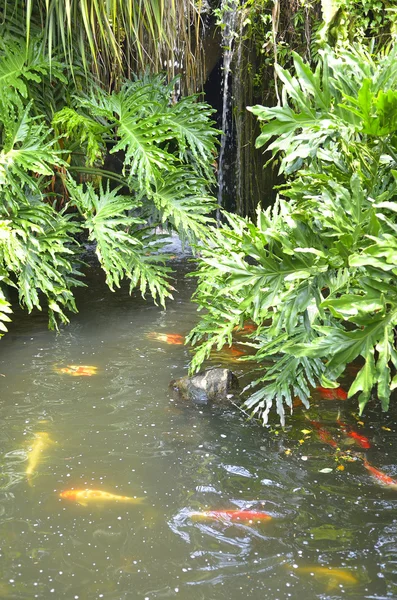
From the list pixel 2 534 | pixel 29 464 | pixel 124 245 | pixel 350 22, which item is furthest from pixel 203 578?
pixel 350 22

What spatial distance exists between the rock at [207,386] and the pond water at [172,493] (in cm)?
9

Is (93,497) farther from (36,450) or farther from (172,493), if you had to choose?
(36,450)

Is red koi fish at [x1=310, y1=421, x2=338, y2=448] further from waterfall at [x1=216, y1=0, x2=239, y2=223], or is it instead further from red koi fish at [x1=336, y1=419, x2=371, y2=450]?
waterfall at [x1=216, y1=0, x2=239, y2=223]

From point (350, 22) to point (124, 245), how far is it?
9.49ft

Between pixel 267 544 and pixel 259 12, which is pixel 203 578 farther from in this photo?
pixel 259 12

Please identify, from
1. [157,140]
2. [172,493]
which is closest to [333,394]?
[172,493]

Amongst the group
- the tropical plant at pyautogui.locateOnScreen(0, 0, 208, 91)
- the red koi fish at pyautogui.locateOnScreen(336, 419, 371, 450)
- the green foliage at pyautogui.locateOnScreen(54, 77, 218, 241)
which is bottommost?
the red koi fish at pyautogui.locateOnScreen(336, 419, 371, 450)

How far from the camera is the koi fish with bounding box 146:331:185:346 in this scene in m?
5.39

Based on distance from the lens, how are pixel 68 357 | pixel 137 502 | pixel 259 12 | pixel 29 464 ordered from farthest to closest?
pixel 259 12, pixel 68 357, pixel 29 464, pixel 137 502

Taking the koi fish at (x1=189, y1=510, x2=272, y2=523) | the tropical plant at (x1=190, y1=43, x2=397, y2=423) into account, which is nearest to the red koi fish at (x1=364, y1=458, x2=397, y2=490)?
the tropical plant at (x1=190, y1=43, x2=397, y2=423)

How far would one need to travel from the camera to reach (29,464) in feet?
11.8

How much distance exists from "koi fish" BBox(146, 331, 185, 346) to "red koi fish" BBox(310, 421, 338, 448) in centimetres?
163

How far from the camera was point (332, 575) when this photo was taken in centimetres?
273

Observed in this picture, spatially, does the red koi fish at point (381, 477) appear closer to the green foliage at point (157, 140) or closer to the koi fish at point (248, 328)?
the koi fish at point (248, 328)
